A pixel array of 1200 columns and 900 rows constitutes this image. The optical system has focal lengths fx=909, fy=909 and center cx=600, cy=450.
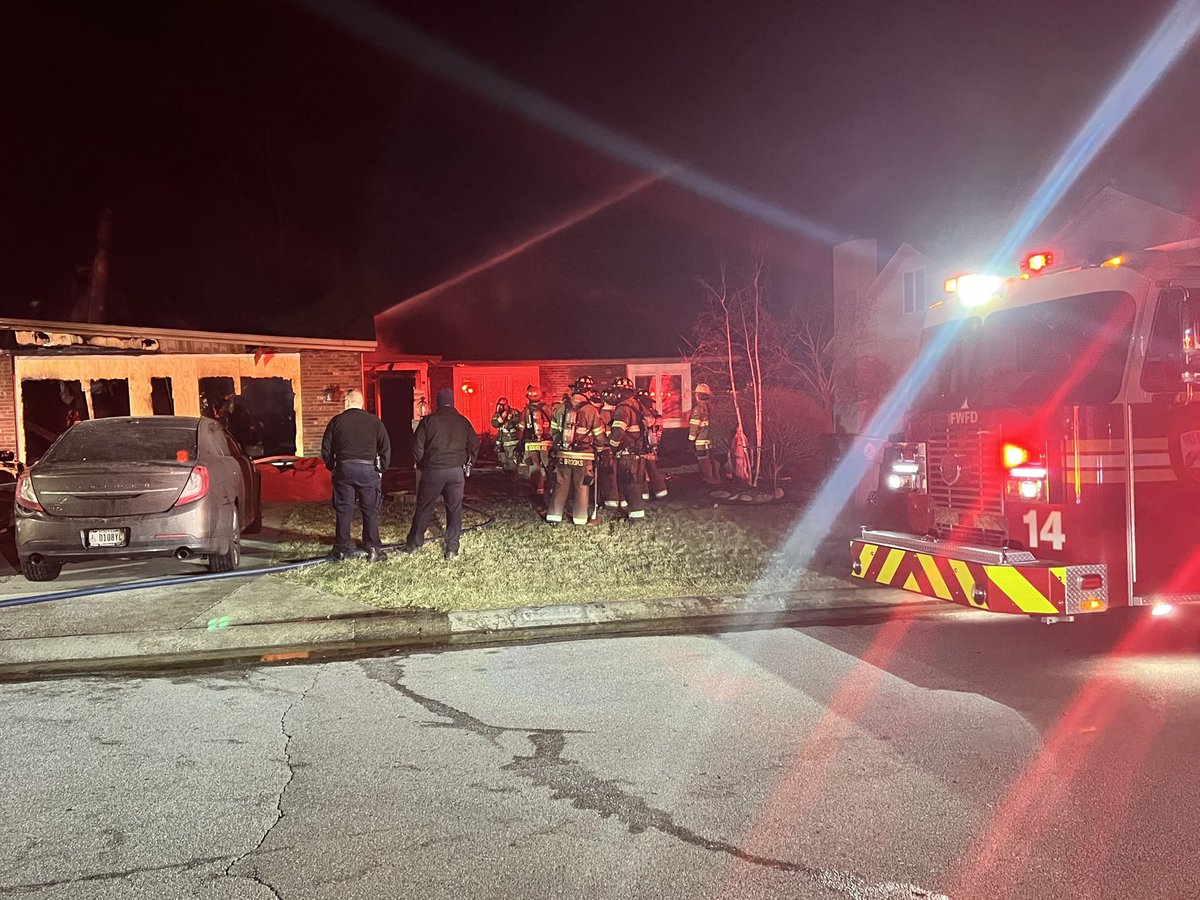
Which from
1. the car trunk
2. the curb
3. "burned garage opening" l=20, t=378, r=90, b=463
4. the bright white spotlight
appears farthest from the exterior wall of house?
the car trunk

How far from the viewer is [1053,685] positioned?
17.0 feet

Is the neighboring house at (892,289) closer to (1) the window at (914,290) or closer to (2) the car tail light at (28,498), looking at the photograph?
(1) the window at (914,290)

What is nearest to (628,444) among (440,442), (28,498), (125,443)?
(440,442)

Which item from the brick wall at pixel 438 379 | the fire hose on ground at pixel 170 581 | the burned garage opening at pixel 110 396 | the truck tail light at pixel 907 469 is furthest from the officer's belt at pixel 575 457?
the brick wall at pixel 438 379

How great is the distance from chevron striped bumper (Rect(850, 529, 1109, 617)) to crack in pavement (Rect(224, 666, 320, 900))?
12.6 ft

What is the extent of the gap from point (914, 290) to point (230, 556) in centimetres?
2231

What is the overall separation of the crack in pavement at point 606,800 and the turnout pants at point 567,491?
5.53m

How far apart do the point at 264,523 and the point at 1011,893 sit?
1037 cm

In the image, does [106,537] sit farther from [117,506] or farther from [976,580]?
[976,580]

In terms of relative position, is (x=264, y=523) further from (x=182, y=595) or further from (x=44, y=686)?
(x=44, y=686)

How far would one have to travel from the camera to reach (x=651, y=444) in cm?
1139

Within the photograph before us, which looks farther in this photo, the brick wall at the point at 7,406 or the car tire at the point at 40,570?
the brick wall at the point at 7,406

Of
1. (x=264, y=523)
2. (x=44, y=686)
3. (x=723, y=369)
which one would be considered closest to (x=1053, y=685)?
(x=44, y=686)

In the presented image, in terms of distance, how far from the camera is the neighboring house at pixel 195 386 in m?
13.9
